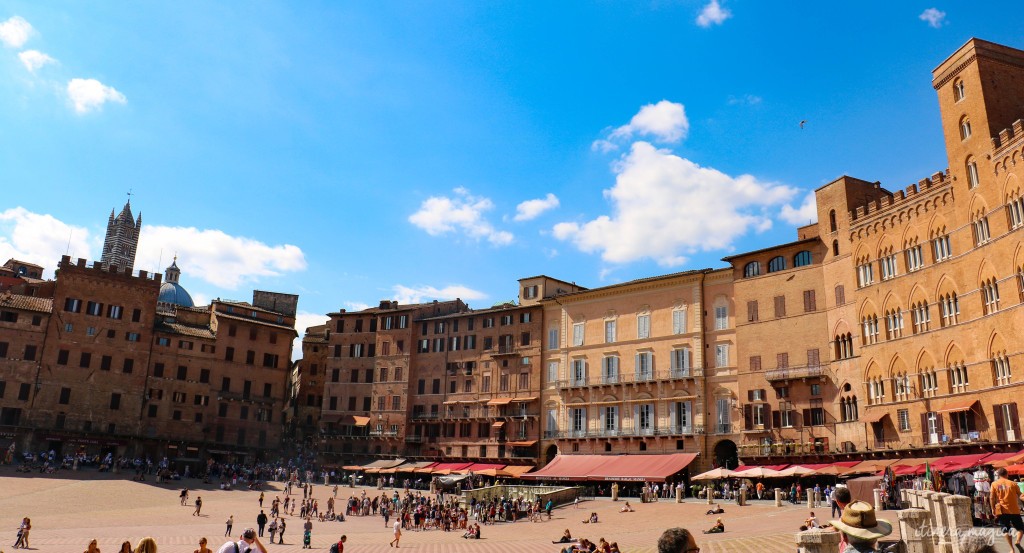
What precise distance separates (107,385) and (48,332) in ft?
19.9

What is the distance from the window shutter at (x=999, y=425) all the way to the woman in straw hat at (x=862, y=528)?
35998 millimetres

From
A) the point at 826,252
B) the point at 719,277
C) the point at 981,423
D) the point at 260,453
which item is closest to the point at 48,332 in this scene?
the point at 260,453

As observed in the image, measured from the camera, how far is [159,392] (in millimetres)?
64188

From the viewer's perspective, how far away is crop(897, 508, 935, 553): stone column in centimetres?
1265

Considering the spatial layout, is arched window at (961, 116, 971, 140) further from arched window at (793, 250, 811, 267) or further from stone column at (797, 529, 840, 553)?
stone column at (797, 529, 840, 553)

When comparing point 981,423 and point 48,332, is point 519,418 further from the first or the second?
point 48,332

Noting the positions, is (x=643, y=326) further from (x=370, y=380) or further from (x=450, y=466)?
(x=370, y=380)

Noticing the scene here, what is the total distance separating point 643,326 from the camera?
56750 millimetres

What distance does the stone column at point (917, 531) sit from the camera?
12.6m

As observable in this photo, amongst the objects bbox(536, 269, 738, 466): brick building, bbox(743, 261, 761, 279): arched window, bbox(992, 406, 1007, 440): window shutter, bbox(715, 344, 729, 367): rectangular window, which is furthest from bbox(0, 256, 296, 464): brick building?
bbox(992, 406, 1007, 440): window shutter

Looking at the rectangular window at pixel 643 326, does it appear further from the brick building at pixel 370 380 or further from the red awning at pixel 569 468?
the brick building at pixel 370 380

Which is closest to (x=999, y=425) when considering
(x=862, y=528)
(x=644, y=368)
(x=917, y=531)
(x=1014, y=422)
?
(x=1014, y=422)

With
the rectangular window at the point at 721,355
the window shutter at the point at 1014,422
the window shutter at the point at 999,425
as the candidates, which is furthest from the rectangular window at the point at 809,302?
the window shutter at the point at 1014,422

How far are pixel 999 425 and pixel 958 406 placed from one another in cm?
261
